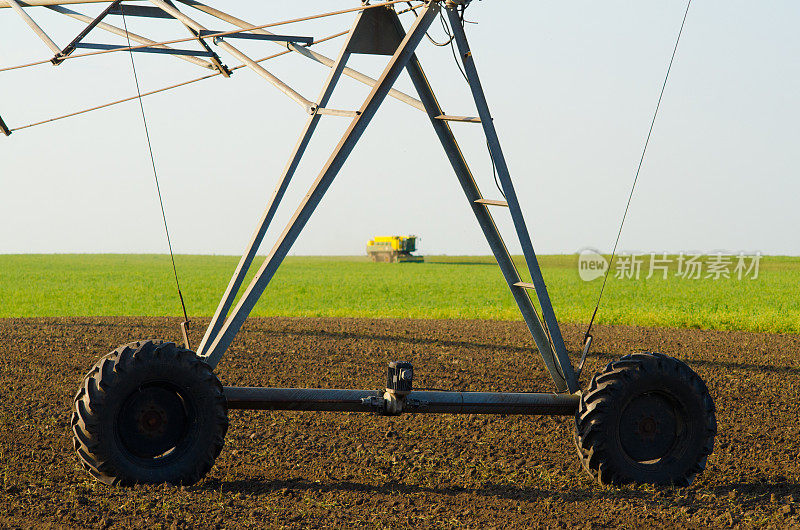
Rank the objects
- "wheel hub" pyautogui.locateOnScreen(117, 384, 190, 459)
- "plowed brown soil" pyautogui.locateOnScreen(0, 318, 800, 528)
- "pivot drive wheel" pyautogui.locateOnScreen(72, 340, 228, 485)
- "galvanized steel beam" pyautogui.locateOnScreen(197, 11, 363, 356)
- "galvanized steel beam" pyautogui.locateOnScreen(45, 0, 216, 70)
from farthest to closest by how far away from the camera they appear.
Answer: "galvanized steel beam" pyautogui.locateOnScreen(45, 0, 216, 70) < "galvanized steel beam" pyautogui.locateOnScreen(197, 11, 363, 356) < "wheel hub" pyautogui.locateOnScreen(117, 384, 190, 459) < "pivot drive wheel" pyautogui.locateOnScreen(72, 340, 228, 485) < "plowed brown soil" pyautogui.locateOnScreen(0, 318, 800, 528)

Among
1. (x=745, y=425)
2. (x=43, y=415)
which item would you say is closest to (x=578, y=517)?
(x=745, y=425)

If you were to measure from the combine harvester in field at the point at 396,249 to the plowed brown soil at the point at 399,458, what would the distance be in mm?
43956

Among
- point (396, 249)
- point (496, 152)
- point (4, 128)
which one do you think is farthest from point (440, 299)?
point (396, 249)

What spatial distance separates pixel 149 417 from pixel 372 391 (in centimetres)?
157

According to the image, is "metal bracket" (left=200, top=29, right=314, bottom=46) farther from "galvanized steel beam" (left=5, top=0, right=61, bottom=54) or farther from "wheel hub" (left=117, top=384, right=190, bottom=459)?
"wheel hub" (left=117, top=384, right=190, bottom=459)

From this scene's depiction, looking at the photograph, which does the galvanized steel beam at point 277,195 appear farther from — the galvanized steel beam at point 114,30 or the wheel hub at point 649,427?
the wheel hub at point 649,427

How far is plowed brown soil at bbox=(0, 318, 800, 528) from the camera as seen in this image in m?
4.82

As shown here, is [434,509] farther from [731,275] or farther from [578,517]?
[731,275]

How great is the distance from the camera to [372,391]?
5.74 m

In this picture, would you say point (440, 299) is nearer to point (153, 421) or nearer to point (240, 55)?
point (240, 55)

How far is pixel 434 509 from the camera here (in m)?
4.92

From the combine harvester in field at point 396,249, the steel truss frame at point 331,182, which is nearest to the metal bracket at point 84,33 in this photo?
the steel truss frame at point 331,182

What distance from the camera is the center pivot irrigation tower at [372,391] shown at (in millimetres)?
5082

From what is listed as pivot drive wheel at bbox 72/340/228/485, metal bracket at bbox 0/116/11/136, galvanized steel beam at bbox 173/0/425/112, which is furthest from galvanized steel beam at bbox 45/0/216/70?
pivot drive wheel at bbox 72/340/228/485
